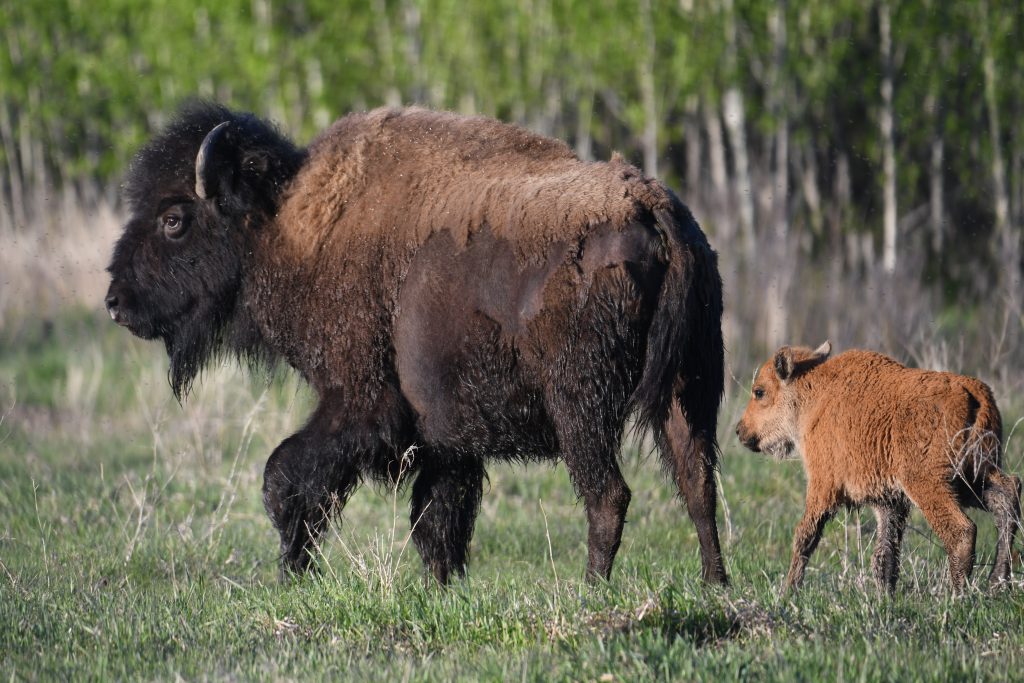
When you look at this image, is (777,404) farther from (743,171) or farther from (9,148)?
(9,148)

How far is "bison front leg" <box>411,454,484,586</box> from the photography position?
6309 millimetres

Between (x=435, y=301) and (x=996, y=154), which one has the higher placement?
(x=435, y=301)

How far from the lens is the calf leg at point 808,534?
5707 millimetres

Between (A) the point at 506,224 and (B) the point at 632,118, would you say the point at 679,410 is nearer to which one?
(A) the point at 506,224

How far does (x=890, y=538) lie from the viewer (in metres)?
5.94

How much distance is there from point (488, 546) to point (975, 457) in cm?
318

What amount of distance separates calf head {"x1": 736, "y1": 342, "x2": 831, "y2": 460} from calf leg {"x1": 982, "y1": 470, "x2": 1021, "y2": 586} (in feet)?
3.41

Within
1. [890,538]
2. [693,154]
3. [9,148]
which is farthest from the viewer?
[9,148]

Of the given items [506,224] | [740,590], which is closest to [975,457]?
[740,590]

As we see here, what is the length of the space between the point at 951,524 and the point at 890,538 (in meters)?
0.62

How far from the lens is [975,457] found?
5.25 meters

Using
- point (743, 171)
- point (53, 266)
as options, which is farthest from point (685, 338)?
point (53, 266)

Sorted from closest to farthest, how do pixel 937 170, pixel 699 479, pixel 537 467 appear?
pixel 699 479, pixel 537 467, pixel 937 170

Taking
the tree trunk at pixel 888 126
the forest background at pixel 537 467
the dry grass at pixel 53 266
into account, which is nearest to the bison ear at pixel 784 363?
the forest background at pixel 537 467
